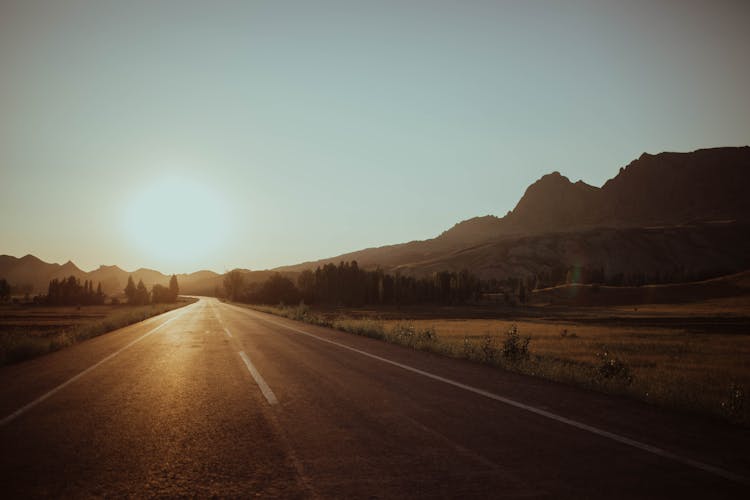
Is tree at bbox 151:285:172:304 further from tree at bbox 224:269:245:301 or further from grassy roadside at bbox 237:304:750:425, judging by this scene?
grassy roadside at bbox 237:304:750:425

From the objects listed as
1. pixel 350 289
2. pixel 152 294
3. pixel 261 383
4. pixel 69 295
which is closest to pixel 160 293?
pixel 152 294

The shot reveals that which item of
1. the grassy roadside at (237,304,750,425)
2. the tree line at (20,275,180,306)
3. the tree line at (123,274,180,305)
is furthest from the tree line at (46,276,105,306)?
the grassy roadside at (237,304,750,425)

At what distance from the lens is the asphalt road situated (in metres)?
4.11

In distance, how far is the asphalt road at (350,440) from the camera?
4.11 meters

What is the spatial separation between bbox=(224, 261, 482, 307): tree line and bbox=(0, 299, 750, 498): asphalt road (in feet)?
426

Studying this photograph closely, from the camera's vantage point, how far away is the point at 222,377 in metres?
10.2

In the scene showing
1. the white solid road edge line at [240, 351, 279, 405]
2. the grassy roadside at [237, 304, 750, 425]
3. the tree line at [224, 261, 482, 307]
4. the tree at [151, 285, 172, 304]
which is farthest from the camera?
the tree at [151, 285, 172, 304]

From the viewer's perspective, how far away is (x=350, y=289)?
468 feet

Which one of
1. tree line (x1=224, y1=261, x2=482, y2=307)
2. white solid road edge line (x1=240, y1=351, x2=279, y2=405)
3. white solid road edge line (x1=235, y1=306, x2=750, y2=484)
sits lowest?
white solid road edge line (x1=235, y1=306, x2=750, y2=484)

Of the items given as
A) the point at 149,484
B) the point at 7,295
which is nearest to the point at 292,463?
the point at 149,484

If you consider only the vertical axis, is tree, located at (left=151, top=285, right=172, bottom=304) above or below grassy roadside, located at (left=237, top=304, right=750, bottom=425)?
above

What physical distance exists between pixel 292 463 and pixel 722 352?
41.6 metres

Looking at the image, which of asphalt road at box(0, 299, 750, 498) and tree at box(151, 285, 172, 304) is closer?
asphalt road at box(0, 299, 750, 498)

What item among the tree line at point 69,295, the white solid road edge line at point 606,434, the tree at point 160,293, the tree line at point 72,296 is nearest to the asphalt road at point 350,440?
the white solid road edge line at point 606,434
